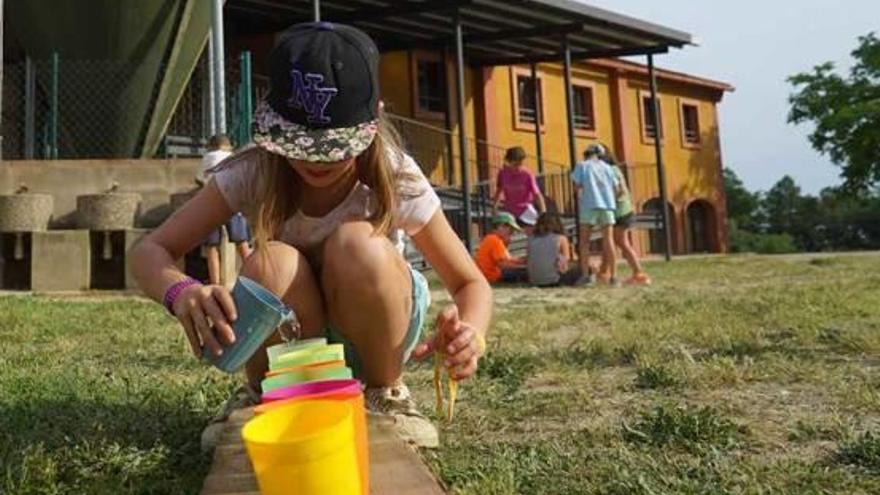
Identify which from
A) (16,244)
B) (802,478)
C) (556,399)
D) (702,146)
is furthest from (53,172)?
(702,146)

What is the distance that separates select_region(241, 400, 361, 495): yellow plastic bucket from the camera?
1.37m

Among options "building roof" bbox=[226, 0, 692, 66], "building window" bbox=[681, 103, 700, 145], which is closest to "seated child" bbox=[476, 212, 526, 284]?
"building roof" bbox=[226, 0, 692, 66]

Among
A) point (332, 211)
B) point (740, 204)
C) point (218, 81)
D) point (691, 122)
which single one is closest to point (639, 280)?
point (218, 81)

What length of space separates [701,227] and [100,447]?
2778cm

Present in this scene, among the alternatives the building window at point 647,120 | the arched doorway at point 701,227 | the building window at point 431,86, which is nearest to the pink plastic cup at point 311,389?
the building window at point 431,86

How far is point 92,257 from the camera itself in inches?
357

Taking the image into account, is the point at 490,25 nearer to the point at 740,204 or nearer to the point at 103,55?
the point at 103,55

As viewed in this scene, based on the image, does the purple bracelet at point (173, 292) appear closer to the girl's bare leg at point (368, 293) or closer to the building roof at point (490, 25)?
the girl's bare leg at point (368, 293)

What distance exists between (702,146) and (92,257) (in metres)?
22.1

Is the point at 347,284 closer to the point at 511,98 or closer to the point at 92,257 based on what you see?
the point at 92,257

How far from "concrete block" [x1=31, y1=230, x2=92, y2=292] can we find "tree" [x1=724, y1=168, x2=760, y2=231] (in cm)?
6338

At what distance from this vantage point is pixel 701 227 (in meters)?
28.4

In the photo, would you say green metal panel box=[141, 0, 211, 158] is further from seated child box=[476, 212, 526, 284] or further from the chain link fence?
seated child box=[476, 212, 526, 284]

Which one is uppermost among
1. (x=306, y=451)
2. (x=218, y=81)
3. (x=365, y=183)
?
(x=218, y=81)
